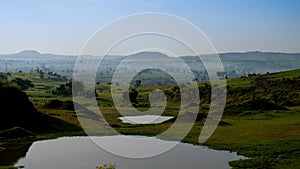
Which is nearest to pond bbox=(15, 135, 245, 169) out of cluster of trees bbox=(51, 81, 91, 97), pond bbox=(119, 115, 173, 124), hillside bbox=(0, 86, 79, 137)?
hillside bbox=(0, 86, 79, 137)

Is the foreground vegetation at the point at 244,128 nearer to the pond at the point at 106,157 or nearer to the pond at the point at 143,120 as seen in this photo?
the pond at the point at 143,120

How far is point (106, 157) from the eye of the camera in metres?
33.3

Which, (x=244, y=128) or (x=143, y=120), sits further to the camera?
(x=143, y=120)

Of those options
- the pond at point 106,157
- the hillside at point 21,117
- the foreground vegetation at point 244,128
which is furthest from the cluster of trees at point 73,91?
the pond at point 106,157

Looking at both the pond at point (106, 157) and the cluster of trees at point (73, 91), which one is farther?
the cluster of trees at point (73, 91)

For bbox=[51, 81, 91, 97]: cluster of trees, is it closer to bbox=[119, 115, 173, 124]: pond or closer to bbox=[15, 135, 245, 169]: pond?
bbox=[119, 115, 173, 124]: pond

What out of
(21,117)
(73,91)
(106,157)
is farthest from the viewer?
(73,91)

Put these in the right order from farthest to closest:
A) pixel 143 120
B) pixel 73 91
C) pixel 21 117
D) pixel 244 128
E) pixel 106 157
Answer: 1. pixel 73 91
2. pixel 143 120
3. pixel 244 128
4. pixel 21 117
5. pixel 106 157

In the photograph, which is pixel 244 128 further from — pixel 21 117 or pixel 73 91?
pixel 73 91

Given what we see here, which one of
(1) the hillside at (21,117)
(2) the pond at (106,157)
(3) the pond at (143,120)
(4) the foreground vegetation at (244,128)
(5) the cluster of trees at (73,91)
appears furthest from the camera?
(5) the cluster of trees at (73,91)

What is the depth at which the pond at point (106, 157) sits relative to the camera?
30281 mm

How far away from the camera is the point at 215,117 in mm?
61594

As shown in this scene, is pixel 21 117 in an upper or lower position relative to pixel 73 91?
lower

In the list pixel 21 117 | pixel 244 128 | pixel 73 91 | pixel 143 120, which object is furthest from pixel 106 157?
pixel 73 91
